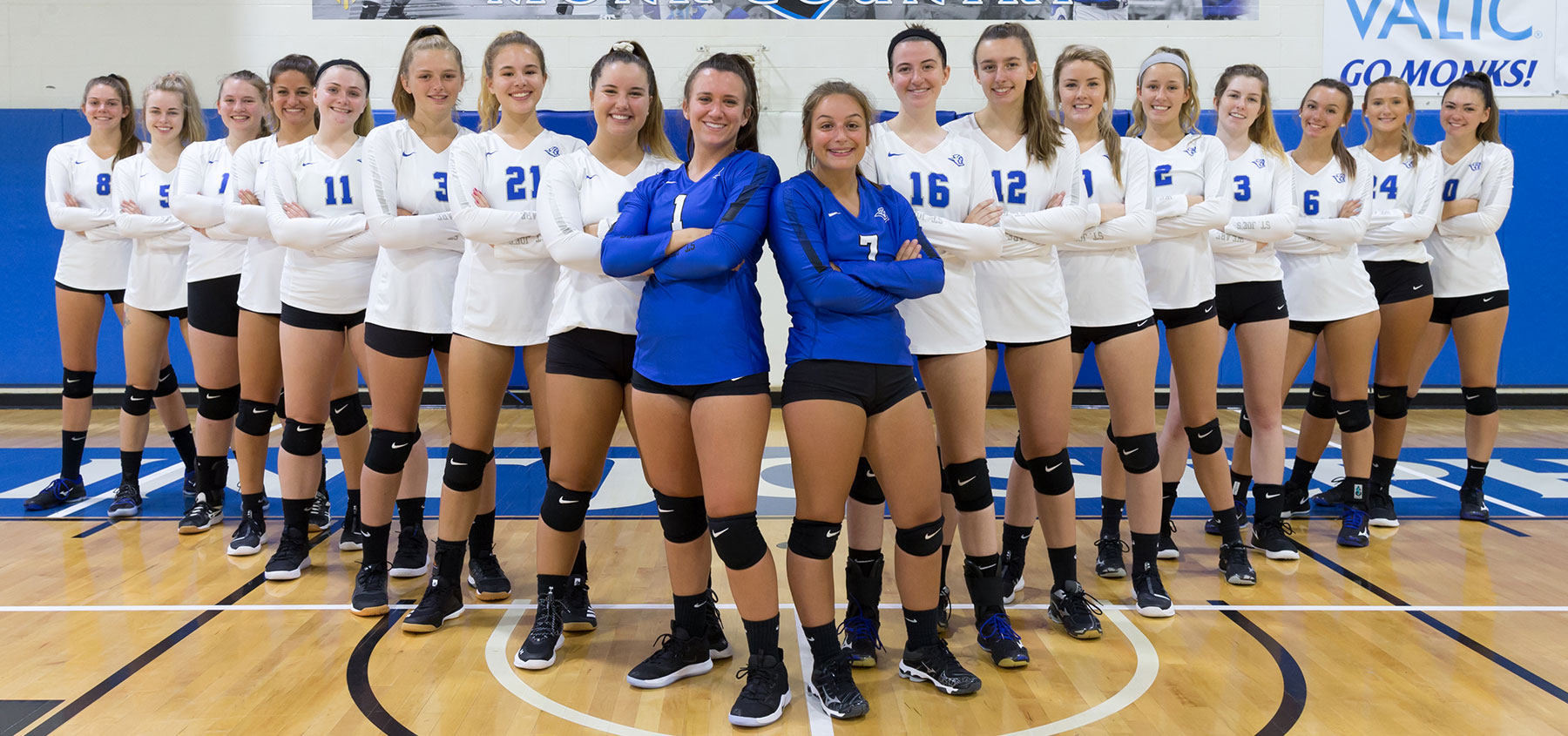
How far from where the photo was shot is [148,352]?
16.3ft

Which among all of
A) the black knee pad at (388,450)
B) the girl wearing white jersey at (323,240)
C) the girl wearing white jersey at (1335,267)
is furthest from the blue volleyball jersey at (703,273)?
the girl wearing white jersey at (1335,267)

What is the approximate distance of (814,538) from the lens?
110 inches

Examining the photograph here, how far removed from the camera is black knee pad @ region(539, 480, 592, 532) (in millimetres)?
3180

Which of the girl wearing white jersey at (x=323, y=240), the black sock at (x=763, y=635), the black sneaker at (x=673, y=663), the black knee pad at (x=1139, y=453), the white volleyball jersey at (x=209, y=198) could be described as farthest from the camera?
the white volleyball jersey at (x=209, y=198)

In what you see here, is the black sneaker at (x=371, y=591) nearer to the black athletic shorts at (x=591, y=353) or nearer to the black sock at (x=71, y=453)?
the black athletic shorts at (x=591, y=353)

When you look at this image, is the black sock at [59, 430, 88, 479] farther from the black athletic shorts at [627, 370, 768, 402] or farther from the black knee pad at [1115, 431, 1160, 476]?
the black knee pad at [1115, 431, 1160, 476]

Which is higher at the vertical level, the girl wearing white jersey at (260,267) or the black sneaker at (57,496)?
the girl wearing white jersey at (260,267)

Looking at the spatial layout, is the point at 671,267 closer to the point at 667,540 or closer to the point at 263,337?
the point at 667,540

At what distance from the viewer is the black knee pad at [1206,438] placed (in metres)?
3.98

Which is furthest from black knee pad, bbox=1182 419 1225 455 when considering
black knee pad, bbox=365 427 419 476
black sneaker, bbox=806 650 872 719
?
black knee pad, bbox=365 427 419 476

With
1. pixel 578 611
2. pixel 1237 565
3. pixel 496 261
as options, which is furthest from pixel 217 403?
pixel 1237 565

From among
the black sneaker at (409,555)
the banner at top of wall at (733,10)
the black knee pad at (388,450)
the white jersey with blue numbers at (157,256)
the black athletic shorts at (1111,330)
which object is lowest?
the black sneaker at (409,555)

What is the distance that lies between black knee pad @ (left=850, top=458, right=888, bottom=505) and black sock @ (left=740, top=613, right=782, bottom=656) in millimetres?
516

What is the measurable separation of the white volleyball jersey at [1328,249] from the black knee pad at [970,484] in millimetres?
2185
